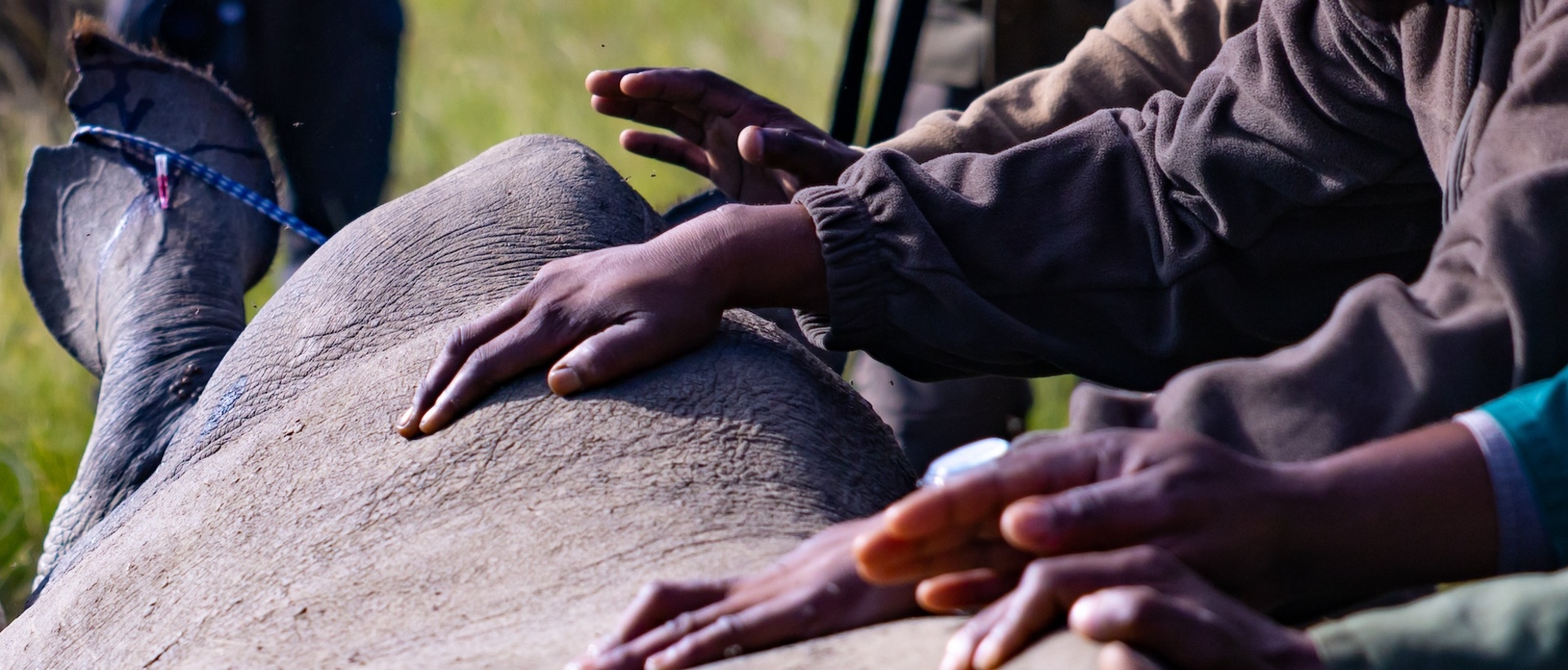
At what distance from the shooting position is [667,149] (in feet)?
6.74

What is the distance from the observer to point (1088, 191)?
162 centimetres

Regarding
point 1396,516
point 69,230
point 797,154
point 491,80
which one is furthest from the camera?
point 491,80

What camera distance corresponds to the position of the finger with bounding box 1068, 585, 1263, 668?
2.59 feet

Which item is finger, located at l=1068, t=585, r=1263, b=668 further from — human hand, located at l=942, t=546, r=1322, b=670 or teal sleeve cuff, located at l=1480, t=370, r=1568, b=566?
teal sleeve cuff, located at l=1480, t=370, r=1568, b=566

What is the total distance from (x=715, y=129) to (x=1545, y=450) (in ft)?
4.37

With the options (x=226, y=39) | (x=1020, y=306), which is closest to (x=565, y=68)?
(x=226, y=39)

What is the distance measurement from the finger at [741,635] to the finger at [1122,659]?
24cm

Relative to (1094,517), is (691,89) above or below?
above

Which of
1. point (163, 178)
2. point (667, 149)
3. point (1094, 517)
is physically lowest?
point (1094, 517)

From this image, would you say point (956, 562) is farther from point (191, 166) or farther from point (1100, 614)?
point (191, 166)

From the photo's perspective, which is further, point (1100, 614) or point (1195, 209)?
point (1195, 209)

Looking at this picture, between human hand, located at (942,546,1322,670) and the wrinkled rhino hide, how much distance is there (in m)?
0.32

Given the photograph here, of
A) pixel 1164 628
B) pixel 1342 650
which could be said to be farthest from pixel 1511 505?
A: pixel 1164 628

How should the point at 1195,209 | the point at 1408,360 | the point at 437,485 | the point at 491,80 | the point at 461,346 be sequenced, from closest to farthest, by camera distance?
the point at 1408,360, the point at 437,485, the point at 461,346, the point at 1195,209, the point at 491,80
